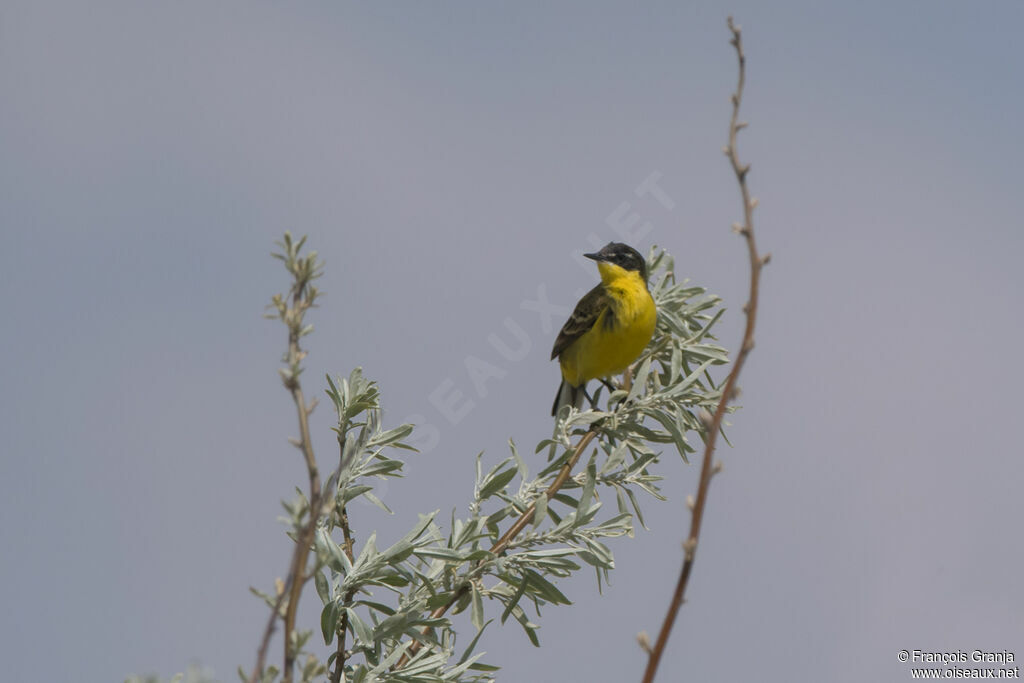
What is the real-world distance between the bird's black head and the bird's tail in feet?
3.88

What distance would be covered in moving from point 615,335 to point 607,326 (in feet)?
0.71

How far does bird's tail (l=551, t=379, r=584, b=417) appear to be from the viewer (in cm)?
905

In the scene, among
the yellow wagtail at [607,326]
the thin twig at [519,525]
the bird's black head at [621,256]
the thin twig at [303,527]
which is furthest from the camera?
the bird's black head at [621,256]

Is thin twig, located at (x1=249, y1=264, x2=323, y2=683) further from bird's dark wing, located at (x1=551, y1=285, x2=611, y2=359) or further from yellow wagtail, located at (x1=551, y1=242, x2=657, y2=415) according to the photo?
bird's dark wing, located at (x1=551, y1=285, x2=611, y2=359)

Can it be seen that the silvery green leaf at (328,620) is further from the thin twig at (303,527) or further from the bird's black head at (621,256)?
the bird's black head at (621,256)

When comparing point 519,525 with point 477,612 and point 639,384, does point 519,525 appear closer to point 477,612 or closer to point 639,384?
point 477,612

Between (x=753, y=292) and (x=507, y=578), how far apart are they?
2517 millimetres

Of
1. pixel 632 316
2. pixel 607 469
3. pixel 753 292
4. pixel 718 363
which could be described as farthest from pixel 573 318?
pixel 753 292

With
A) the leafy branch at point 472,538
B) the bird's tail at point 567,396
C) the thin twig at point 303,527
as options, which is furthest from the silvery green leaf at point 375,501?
the bird's tail at point 567,396

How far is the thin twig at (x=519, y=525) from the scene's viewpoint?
3723 mm

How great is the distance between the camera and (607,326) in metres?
8.17

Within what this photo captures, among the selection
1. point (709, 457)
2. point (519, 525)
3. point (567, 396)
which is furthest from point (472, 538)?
point (567, 396)

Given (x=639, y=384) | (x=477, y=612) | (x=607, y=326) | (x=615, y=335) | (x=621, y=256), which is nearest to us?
(x=477, y=612)

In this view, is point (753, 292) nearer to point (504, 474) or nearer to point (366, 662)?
point (366, 662)
